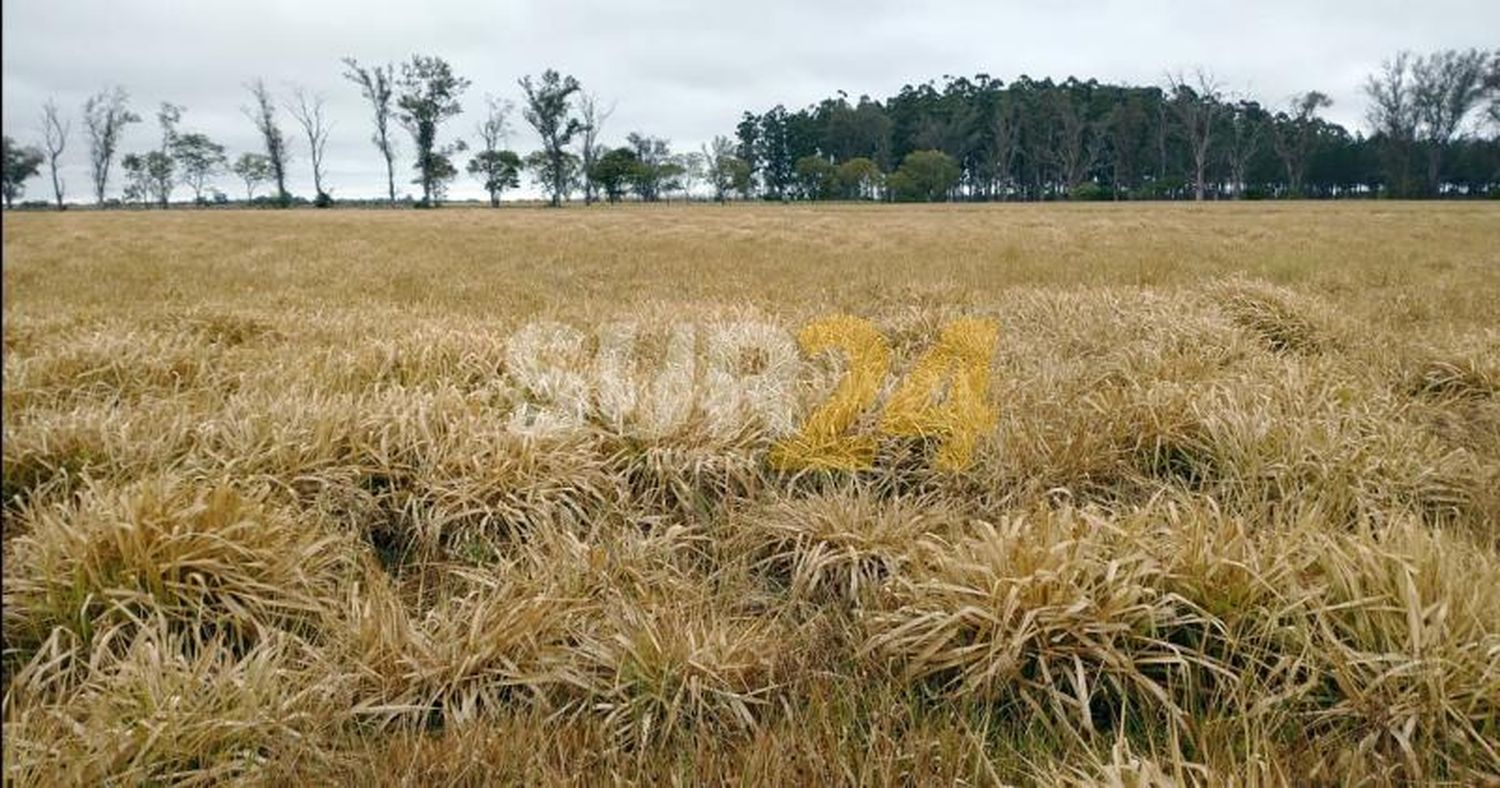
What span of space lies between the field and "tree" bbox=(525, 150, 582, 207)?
7421 centimetres

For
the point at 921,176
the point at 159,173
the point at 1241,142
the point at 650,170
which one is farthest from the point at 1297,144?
the point at 159,173

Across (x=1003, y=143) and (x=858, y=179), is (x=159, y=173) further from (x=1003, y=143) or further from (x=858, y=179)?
(x=1003, y=143)

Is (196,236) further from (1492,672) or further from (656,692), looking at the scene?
(1492,672)

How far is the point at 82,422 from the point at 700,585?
9.91ft

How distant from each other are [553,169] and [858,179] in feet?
99.2

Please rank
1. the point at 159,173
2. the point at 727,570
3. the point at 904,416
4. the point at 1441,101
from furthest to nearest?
the point at 1441,101, the point at 159,173, the point at 904,416, the point at 727,570

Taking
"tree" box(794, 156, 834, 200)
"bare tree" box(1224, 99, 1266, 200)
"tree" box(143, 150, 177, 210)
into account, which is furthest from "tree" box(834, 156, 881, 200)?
"tree" box(143, 150, 177, 210)

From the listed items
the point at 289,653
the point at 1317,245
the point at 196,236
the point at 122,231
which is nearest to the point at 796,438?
the point at 289,653

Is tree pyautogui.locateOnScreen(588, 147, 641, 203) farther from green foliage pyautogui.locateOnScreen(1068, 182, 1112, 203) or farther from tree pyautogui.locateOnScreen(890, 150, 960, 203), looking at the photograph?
green foliage pyautogui.locateOnScreen(1068, 182, 1112, 203)

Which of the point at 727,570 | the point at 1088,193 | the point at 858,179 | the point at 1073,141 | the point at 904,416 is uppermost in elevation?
the point at 1073,141

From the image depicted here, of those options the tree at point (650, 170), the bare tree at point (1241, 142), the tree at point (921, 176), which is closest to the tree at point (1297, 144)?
the bare tree at point (1241, 142)

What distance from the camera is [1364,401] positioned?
4711 mm

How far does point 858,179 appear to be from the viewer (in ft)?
267

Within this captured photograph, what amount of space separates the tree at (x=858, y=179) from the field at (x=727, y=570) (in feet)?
255
